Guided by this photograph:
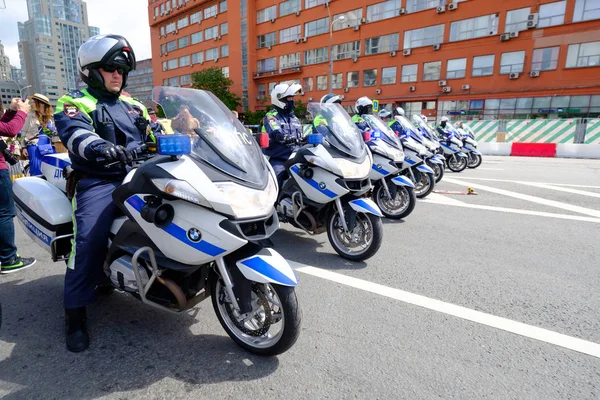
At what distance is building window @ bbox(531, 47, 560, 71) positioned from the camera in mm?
28109

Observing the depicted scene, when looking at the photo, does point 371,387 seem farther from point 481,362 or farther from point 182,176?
point 182,176

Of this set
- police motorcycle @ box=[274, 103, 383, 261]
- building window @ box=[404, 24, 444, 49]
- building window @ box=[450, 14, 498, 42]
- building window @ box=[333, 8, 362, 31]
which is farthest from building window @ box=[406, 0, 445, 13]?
police motorcycle @ box=[274, 103, 383, 261]

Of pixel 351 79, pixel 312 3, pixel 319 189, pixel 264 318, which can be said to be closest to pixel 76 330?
pixel 264 318

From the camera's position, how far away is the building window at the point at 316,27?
39500 mm

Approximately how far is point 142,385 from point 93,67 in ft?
6.90

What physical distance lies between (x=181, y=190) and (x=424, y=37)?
37.0 meters

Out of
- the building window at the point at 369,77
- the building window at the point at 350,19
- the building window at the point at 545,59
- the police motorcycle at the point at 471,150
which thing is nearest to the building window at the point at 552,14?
the building window at the point at 545,59

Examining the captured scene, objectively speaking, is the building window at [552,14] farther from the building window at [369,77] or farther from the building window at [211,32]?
the building window at [211,32]

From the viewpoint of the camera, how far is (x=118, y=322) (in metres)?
2.83

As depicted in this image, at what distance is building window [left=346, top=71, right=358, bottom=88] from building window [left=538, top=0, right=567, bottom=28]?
16539mm

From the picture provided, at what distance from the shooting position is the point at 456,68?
3231 centimetres

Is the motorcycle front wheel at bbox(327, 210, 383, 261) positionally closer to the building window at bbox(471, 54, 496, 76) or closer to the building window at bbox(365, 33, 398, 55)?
the building window at bbox(471, 54, 496, 76)

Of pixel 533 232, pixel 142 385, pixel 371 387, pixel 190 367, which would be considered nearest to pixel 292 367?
pixel 371 387

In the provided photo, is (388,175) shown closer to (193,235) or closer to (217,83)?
(193,235)
